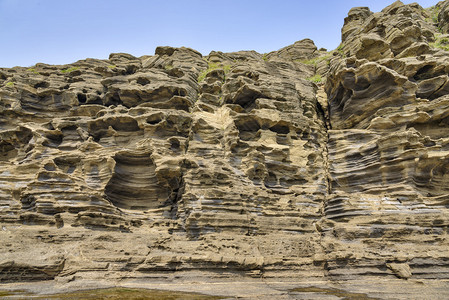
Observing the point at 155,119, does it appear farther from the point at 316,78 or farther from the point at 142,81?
the point at 316,78

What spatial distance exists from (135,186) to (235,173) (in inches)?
283

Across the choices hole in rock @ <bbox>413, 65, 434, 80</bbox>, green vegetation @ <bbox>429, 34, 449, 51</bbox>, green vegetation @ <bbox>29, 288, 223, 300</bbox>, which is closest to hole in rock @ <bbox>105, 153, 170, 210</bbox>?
green vegetation @ <bbox>29, 288, 223, 300</bbox>

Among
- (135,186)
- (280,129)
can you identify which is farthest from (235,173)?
(135,186)

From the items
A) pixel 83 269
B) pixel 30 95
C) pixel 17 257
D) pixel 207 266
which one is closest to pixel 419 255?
pixel 207 266

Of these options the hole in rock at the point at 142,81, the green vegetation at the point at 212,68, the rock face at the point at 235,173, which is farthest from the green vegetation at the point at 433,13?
the hole in rock at the point at 142,81

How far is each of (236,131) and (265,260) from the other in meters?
9.42

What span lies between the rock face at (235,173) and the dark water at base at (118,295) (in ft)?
3.79

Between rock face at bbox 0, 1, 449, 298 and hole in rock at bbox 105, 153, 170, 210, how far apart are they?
10 centimetres

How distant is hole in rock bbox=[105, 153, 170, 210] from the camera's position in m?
18.7

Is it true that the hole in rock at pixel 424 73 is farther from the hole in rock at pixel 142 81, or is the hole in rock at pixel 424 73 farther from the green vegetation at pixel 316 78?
the hole in rock at pixel 142 81

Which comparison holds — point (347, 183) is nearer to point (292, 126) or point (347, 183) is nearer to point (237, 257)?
point (292, 126)

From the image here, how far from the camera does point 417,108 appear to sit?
18906 millimetres

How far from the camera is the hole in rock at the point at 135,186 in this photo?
61.4ft

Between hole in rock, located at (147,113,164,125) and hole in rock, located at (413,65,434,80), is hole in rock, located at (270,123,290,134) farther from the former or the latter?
hole in rock, located at (413,65,434,80)
